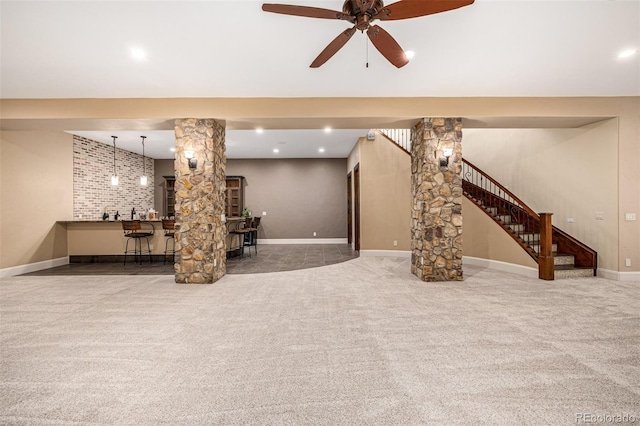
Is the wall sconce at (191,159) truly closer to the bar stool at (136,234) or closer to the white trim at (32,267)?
the bar stool at (136,234)

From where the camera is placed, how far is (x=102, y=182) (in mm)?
8227

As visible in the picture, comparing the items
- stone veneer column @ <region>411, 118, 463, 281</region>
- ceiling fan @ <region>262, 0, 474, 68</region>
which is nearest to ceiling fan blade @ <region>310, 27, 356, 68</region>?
ceiling fan @ <region>262, 0, 474, 68</region>

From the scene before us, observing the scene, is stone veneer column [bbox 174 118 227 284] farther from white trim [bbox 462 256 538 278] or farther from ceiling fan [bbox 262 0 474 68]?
white trim [bbox 462 256 538 278]

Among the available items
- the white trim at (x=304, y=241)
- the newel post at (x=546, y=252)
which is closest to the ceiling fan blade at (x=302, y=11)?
the newel post at (x=546, y=252)

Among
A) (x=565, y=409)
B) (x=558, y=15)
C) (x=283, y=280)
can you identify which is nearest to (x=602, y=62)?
(x=558, y=15)

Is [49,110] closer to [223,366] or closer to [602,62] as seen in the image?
[223,366]

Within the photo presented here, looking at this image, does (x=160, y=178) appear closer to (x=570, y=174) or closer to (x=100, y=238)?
(x=100, y=238)

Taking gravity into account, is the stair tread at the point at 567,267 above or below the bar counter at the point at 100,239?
below

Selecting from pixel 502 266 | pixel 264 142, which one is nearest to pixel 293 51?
pixel 264 142

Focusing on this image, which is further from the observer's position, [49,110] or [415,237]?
[415,237]

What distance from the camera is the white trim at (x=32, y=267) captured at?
18.7 feet

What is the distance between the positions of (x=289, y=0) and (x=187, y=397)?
3.34 meters

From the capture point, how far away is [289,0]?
9.03 feet

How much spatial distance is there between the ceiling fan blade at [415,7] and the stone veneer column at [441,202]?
287cm
